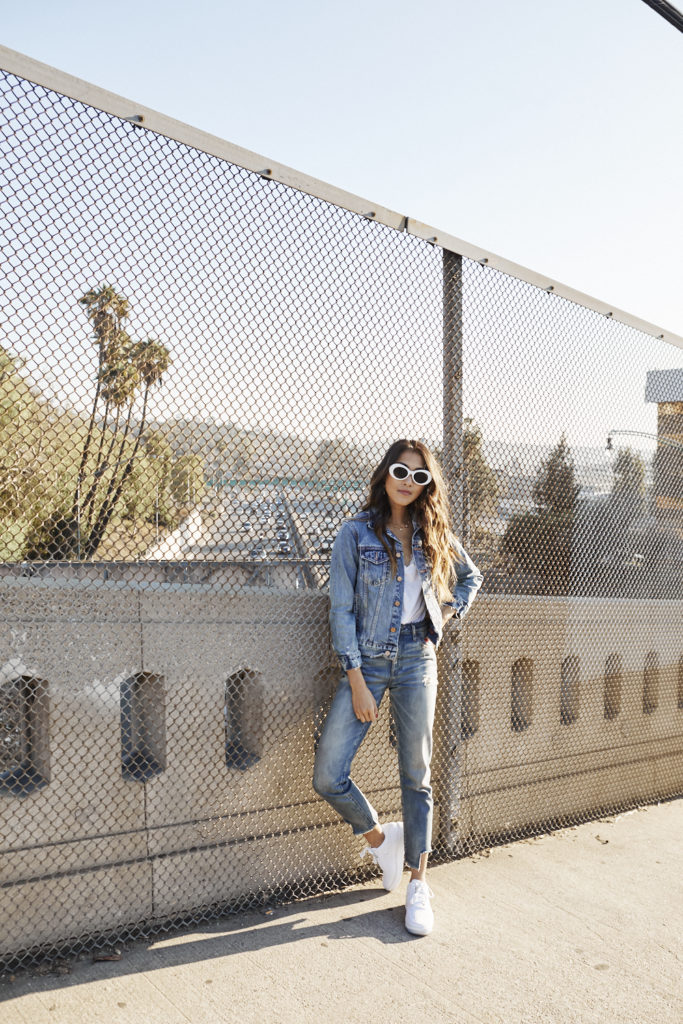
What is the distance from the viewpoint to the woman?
12.0 ft

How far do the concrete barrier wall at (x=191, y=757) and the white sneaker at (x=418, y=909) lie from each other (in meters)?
0.47

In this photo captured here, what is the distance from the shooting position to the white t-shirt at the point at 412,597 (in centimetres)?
376

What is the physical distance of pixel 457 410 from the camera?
175 inches

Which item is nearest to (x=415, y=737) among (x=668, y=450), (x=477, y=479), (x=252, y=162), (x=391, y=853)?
(x=391, y=853)

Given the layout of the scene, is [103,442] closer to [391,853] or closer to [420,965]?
[391,853]

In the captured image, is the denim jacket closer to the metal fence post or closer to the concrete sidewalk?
the metal fence post

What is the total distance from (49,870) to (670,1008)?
7.38 feet

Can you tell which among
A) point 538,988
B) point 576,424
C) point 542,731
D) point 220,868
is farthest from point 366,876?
point 576,424

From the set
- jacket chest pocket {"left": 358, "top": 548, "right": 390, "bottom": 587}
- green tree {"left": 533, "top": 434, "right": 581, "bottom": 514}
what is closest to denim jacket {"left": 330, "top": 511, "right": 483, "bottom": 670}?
jacket chest pocket {"left": 358, "top": 548, "right": 390, "bottom": 587}

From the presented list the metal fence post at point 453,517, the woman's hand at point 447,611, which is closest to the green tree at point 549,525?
the metal fence post at point 453,517

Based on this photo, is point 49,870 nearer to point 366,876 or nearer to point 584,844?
point 366,876

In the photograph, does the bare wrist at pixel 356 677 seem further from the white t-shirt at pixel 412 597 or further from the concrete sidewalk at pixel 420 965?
the concrete sidewalk at pixel 420 965

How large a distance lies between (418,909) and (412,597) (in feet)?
4.12

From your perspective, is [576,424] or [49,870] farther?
[576,424]
